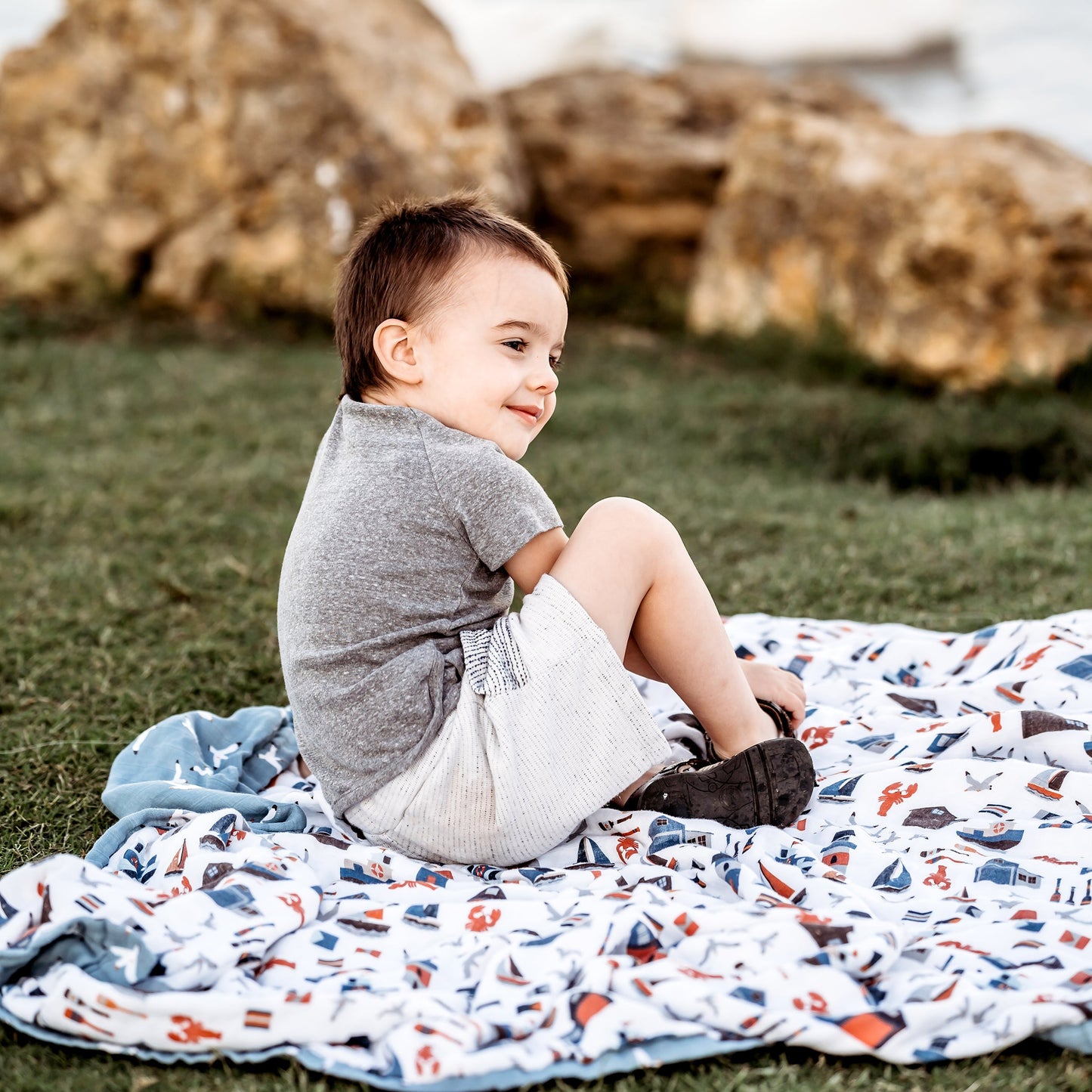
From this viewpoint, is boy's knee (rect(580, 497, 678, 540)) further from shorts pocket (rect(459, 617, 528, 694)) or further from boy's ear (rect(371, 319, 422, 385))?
boy's ear (rect(371, 319, 422, 385))

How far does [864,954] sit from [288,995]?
27.6 inches

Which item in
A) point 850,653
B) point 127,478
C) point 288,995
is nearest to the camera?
point 288,995

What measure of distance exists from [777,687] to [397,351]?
0.86 m

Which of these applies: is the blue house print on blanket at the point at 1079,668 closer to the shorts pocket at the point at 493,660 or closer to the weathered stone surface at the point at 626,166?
the shorts pocket at the point at 493,660

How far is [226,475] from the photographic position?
4031 mm

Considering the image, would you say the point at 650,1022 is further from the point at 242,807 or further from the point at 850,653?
the point at 850,653

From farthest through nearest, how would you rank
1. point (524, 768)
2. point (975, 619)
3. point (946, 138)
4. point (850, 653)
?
point (946, 138) → point (975, 619) → point (850, 653) → point (524, 768)

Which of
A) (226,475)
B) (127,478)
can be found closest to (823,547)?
(226,475)

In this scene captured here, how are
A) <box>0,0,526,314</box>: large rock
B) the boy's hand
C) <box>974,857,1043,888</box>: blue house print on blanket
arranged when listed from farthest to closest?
1. <box>0,0,526,314</box>: large rock
2. the boy's hand
3. <box>974,857,1043,888</box>: blue house print on blanket

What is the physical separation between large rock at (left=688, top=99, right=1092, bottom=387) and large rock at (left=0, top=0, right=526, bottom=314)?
131 centimetres

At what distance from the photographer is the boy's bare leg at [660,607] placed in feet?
6.01

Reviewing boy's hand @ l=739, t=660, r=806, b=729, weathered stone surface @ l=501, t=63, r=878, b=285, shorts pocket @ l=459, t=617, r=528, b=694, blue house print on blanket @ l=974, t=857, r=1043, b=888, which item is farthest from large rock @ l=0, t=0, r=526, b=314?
blue house print on blanket @ l=974, t=857, r=1043, b=888

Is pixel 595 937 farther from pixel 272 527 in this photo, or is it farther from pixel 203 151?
pixel 203 151

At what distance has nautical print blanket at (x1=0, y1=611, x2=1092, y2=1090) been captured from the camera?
4.75 feet
